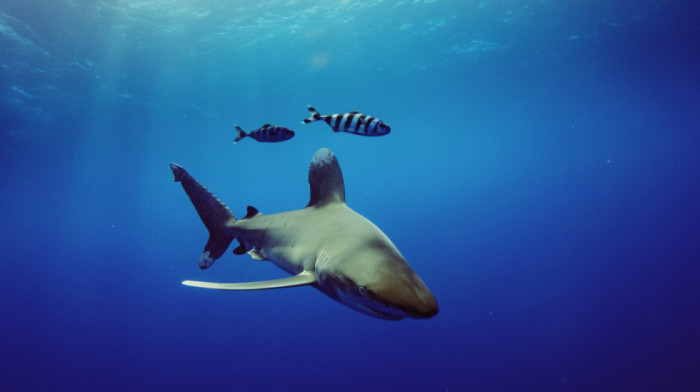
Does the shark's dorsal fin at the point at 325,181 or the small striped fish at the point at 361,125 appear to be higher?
the small striped fish at the point at 361,125

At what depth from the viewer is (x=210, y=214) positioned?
17.6 ft

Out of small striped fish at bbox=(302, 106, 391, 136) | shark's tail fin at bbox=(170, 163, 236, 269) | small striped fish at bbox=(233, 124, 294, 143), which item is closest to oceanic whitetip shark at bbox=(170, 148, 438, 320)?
shark's tail fin at bbox=(170, 163, 236, 269)

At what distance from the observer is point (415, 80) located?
88.6ft

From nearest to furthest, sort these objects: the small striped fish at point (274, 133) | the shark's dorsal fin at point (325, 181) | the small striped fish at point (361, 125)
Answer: the shark's dorsal fin at point (325, 181) < the small striped fish at point (361, 125) < the small striped fish at point (274, 133)

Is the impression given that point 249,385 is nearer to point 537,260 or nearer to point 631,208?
point 537,260

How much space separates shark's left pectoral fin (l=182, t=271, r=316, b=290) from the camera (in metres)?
2.66

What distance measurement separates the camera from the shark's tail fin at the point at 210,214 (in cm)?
519

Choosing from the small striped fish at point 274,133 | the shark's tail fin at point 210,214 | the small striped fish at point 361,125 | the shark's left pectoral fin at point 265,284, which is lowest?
the shark's left pectoral fin at point 265,284

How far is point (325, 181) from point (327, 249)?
124 centimetres

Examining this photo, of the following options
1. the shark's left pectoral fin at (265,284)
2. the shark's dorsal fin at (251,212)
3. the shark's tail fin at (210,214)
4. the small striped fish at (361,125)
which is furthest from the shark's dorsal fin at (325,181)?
the shark's tail fin at (210,214)

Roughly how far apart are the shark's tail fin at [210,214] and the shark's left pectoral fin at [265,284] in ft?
8.14

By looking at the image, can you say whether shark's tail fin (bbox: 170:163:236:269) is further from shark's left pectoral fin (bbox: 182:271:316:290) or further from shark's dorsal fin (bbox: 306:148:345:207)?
shark's left pectoral fin (bbox: 182:271:316:290)

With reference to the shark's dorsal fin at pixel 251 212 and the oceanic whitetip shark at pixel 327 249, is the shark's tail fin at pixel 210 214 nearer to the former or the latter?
the oceanic whitetip shark at pixel 327 249

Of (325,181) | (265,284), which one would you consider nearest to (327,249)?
(265,284)
